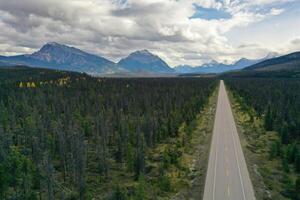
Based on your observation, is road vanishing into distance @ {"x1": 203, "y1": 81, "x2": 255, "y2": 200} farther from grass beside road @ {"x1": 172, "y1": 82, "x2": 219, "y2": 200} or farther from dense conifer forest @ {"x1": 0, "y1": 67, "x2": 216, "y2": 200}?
dense conifer forest @ {"x1": 0, "y1": 67, "x2": 216, "y2": 200}

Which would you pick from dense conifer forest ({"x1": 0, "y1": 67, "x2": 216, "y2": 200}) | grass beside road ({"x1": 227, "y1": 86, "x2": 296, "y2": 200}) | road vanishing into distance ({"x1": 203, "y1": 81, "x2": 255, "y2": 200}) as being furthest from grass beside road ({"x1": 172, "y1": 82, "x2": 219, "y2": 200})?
grass beside road ({"x1": 227, "y1": 86, "x2": 296, "y2": 200})

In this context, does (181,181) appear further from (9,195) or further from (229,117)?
(229,117)

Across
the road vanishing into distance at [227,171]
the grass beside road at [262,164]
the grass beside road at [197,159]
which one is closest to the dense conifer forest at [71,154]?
the grass beside road at [197,159]

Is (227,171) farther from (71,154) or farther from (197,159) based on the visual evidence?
(71,154)

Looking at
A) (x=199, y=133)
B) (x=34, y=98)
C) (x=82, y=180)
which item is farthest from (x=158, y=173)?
(x=34, y=98)

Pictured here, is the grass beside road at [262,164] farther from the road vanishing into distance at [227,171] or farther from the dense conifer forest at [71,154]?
the dense conifer forest at [71,154]
